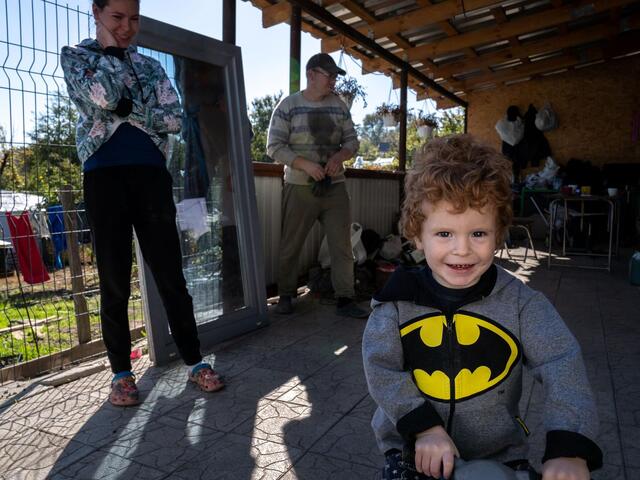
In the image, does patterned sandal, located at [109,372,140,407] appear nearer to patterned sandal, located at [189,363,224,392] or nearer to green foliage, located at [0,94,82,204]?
patterned sandal, located at [189,363,224,392]

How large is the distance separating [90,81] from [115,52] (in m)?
0.21

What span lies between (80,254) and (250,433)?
1.57 m

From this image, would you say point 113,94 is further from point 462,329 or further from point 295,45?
point 295,45

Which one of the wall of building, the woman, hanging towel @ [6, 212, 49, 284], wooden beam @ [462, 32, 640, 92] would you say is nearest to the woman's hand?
the woman

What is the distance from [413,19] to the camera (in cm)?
610

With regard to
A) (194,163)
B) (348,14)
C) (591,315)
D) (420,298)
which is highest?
(348,14)

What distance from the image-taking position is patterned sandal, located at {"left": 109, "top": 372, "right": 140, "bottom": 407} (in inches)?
85.1

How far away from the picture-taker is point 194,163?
3014 mm

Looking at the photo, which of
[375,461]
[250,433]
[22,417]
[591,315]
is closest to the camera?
[375,461]

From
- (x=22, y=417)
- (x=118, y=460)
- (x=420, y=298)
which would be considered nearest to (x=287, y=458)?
(x=118, y=460)

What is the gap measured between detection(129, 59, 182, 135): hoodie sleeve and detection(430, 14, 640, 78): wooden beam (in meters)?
7.86

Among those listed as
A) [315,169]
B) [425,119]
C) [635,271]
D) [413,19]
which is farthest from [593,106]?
[315,169]

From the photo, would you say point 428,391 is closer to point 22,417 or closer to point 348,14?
point 22,417

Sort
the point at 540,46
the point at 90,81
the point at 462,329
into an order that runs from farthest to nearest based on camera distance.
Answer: the point at 540,46 → the point at 90,81 → the point at 462,329
